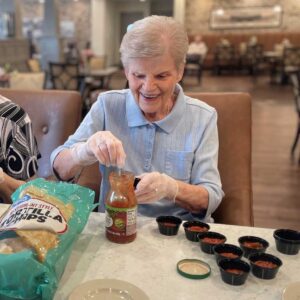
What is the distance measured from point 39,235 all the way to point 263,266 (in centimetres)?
46

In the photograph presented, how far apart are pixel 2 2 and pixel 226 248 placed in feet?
35.0

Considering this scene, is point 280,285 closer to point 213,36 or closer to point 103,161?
point 103,161

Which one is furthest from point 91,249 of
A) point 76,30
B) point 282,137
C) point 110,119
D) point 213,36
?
point 76,30

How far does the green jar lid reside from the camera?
0.83m

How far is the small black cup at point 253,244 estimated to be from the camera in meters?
0.91

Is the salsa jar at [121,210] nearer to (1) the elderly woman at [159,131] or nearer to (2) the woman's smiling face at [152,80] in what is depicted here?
(1) the elderly woman at [159,131]

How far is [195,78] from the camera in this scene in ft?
38.4

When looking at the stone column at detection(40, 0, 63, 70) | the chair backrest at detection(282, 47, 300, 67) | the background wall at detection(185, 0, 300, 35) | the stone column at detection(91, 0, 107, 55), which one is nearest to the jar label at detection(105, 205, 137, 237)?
the stone column at detection(40, 0, 63, 70)

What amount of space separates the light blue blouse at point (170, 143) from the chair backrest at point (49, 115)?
0.95 feet

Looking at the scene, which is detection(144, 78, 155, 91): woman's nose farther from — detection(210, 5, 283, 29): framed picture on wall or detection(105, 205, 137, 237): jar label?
detection(210, 5, 283, 29): framed picture on wall

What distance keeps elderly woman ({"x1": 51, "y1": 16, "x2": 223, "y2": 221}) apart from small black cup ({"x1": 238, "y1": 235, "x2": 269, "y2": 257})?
11.4 inches

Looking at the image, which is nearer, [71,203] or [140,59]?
[71,203]

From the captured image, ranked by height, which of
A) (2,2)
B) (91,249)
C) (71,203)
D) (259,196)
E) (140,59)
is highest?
(2,2)

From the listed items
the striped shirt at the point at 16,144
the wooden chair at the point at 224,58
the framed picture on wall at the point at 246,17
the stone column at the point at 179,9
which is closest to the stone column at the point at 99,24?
the stone column at the point at 179,9
